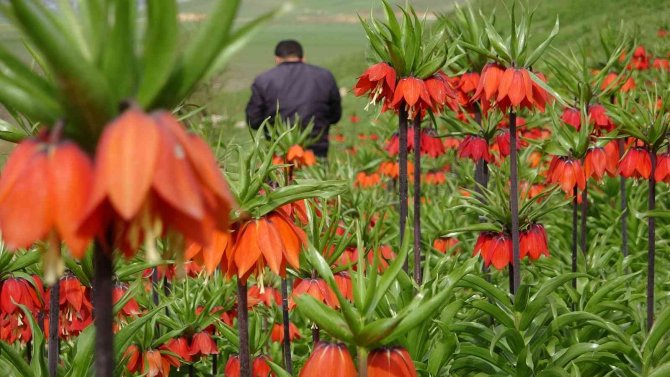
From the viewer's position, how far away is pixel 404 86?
276 cm

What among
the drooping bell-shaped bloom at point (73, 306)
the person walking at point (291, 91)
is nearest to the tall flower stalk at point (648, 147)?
the drooping bell-shaped bloom at point (73, 306)

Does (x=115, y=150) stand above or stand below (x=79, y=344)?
above

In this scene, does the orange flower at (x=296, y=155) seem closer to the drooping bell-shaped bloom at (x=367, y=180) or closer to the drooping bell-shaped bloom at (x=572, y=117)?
the drooping bell-shaped bloom at (x=572, y=117)

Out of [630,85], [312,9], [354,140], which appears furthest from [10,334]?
[312,9]

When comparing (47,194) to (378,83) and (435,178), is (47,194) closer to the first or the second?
(378,83)

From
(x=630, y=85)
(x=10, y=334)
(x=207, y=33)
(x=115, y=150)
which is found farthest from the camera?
(x=630, y=85)

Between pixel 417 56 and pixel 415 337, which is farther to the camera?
pixel 417 56

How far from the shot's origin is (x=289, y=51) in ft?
22.4

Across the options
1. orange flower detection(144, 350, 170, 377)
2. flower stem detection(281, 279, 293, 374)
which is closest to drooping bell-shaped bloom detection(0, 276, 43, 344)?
orange flower detection(144, 350, 170, 377)

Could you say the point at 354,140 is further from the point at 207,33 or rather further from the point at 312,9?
the point at 312,9

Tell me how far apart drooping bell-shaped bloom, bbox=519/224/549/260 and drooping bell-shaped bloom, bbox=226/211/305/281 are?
134 cm

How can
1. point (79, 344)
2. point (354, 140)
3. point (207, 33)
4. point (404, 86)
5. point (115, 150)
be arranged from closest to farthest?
point (115, 150)
point (207, 33)
point (79, 344)
point (404, 86)
point (354, 140)

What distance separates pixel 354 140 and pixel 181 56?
1244cm

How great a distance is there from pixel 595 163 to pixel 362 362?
2.34 meters
